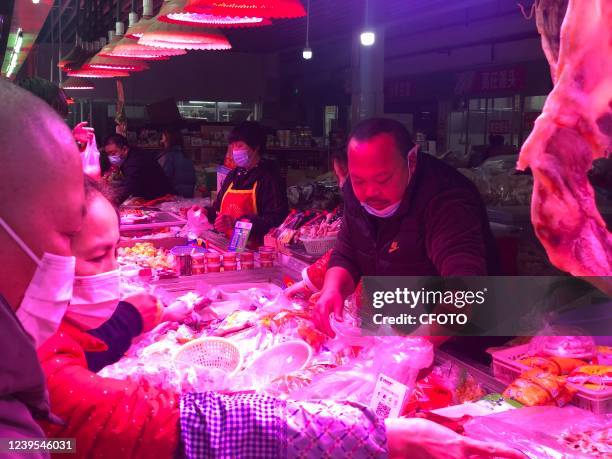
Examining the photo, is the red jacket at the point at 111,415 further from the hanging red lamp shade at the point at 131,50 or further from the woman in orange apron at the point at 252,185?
the hanging red lamp shade at the point at 131,50

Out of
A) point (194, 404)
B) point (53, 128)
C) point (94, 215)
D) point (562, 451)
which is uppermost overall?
point (53, 128)

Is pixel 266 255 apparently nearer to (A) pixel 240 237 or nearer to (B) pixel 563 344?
(A) pixel 240 237

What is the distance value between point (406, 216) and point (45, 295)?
6.16 feet

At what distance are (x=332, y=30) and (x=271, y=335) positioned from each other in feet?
32.2

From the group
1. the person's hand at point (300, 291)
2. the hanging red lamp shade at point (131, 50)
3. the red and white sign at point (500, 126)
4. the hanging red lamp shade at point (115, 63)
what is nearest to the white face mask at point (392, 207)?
the person's hand at point (300, 291)

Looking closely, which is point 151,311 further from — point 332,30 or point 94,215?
point 332,30

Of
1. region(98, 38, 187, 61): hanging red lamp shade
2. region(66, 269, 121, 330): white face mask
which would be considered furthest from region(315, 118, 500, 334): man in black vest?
region(98, 38, 187, 61): hanging red lamp shade

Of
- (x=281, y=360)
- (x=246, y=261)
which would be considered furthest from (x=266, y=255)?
(x=281, y=360)

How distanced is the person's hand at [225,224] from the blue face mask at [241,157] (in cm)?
51

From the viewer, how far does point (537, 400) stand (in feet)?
5.79

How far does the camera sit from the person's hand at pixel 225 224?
4781 mm

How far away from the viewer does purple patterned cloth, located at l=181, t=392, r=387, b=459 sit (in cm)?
127

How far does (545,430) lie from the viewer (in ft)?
5.39

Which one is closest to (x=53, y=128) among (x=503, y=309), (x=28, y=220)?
(x=28, y=220)
